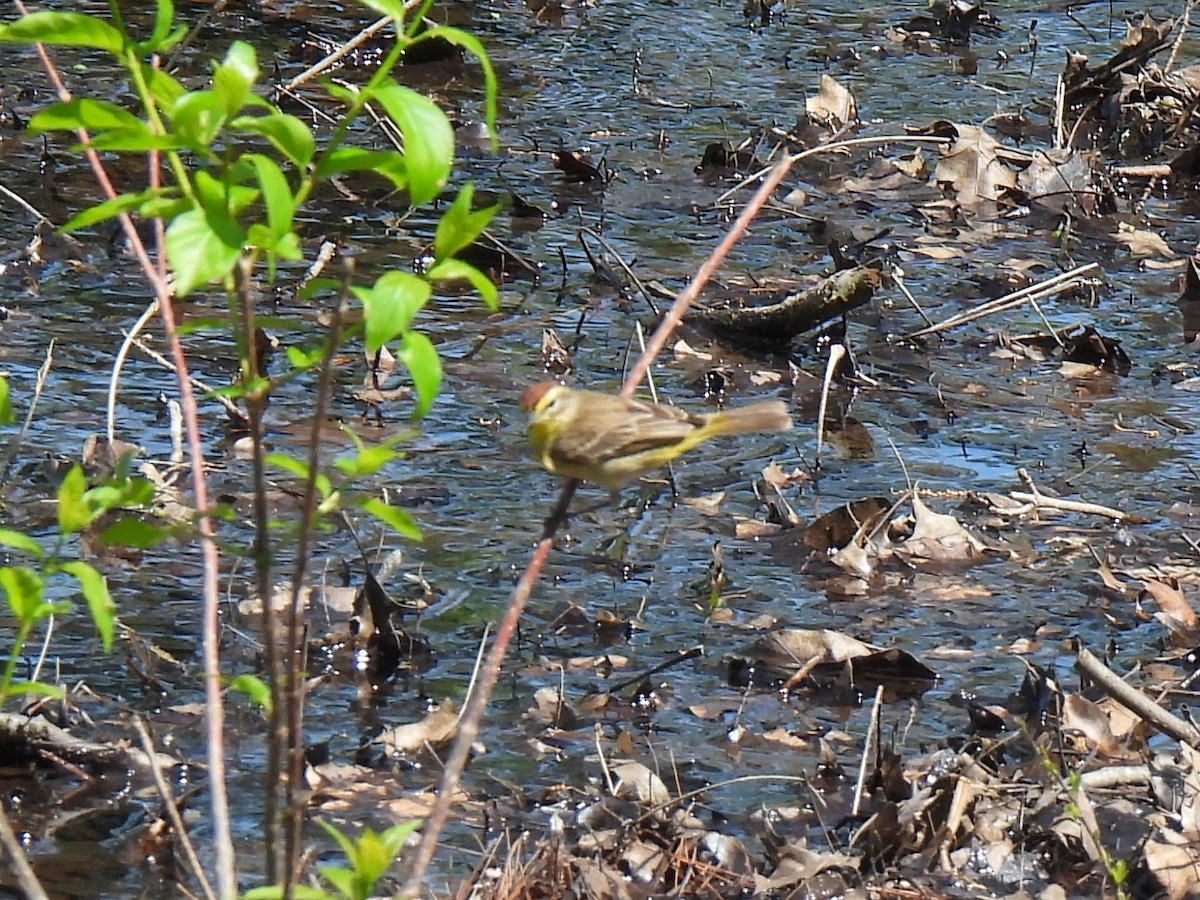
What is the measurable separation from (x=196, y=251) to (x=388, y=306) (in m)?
0.24

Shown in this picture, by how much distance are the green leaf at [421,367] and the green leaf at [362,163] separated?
0.68 feet

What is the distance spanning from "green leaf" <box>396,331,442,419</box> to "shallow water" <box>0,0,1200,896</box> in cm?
230

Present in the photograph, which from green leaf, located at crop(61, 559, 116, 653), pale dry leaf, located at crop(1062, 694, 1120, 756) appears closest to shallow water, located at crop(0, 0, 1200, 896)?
pale dry leaf, located at crop(1062, 694, 1120, 756)

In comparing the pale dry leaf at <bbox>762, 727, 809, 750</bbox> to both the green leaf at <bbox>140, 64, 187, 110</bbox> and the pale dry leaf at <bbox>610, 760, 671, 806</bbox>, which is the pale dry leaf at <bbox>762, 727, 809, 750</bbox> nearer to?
the pale dry leaf at <bbox>610, 760, 671, 806</bbox>

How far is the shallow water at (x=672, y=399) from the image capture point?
5.18m

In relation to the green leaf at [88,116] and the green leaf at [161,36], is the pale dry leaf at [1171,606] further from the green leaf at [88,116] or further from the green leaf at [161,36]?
the green leaf at [88,116]

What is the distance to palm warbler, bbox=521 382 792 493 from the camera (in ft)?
16.0

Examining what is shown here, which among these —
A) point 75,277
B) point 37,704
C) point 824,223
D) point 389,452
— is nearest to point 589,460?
point 37,704

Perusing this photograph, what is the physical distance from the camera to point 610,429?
16.0 ft

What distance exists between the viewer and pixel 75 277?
8164 mm

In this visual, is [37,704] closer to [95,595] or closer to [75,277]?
[95,595]

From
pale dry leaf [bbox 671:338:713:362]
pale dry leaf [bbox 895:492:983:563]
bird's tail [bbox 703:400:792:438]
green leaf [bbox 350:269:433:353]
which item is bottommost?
pale dry leaf [bbox 671:338:713:362]

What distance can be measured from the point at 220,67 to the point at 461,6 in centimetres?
1084

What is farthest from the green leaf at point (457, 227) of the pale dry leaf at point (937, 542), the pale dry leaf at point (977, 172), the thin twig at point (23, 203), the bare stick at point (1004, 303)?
the pale dry leaf at point (977, 172)
